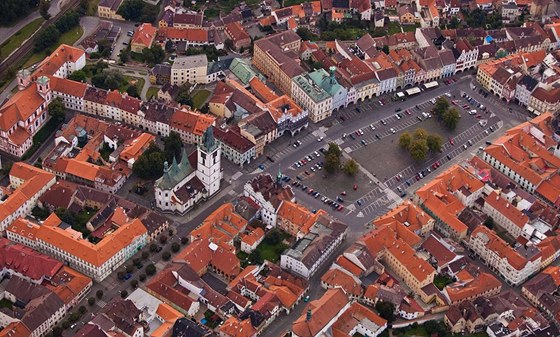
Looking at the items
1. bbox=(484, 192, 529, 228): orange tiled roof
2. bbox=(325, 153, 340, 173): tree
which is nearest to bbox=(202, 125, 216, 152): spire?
bbox=(325, 153, 340, 173): tree

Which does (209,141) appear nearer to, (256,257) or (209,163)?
(209,163)

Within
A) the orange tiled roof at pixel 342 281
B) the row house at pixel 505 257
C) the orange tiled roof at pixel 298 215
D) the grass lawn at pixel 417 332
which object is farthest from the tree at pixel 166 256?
the row house at pixel 505 257

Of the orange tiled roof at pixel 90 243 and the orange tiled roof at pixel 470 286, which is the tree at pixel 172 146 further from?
the orange tiled roof at pixel 470 286

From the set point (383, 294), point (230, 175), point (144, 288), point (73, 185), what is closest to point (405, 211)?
point (383, 294)

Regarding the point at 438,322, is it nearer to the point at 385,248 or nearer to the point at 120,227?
the point at 385,248

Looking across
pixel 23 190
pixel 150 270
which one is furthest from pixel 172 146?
pixel 150 270

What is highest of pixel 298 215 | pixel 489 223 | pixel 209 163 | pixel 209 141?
pixel 209 141
